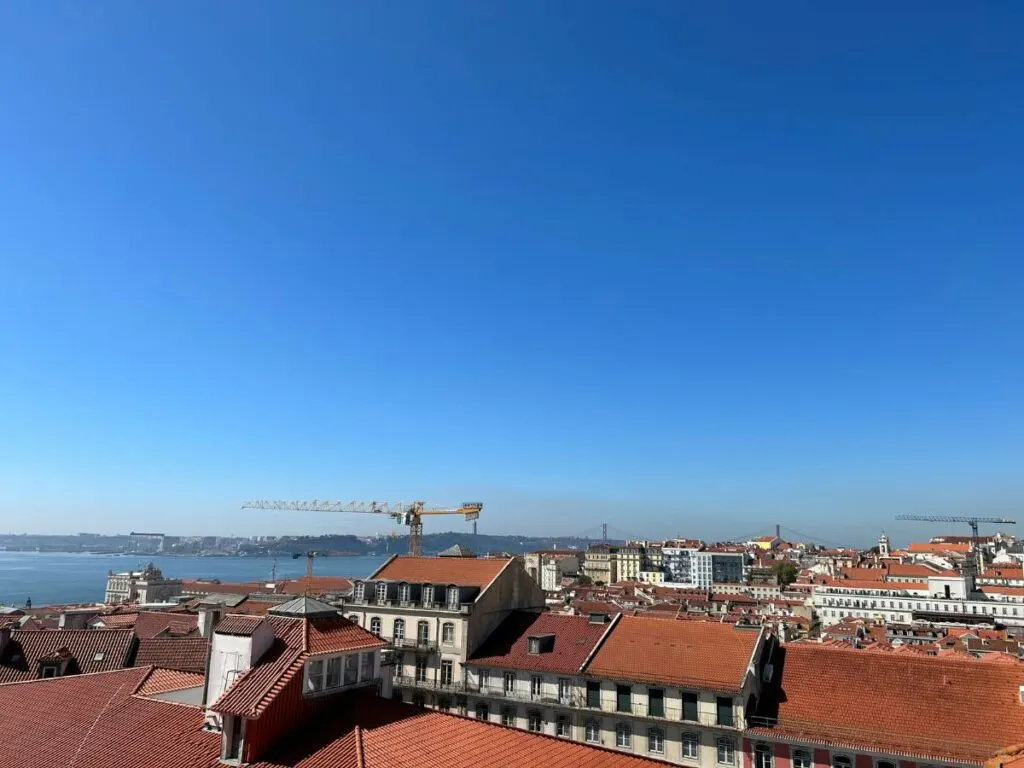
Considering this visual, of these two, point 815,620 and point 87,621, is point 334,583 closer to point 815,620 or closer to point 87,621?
point 87,621

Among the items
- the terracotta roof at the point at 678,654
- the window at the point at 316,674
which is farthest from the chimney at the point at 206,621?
the window at the point at 316,674

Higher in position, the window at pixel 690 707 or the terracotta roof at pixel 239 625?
the terracotta roof at pixel 239 625

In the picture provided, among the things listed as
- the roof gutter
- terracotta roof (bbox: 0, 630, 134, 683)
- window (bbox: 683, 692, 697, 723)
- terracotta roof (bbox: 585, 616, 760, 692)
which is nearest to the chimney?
terracotta roof (bbox: 0, 630, 134, 683)

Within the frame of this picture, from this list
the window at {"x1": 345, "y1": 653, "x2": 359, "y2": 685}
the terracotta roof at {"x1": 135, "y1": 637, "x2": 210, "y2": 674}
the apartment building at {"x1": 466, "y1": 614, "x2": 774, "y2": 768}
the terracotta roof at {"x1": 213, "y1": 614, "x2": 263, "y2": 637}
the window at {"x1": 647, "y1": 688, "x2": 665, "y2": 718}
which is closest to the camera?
the terracotta roof at {"x1": 213, "y1": 614, "x2": 263, "y2": 637}

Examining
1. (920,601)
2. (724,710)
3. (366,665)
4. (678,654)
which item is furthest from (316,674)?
(920,601)

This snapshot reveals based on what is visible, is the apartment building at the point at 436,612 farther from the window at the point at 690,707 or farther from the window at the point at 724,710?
the window at the point at 724,710

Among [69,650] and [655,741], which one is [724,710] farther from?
[69,650]

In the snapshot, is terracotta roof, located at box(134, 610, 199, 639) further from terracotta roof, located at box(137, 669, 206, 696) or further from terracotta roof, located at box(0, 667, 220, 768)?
terracotta roof, located at box(0, 667, 220, 768)

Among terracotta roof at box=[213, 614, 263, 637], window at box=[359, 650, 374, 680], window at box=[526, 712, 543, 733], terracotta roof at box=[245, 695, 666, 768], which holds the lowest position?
window at box=[526, 712, 543, 733]
